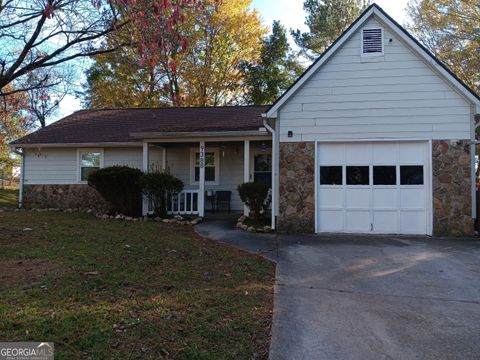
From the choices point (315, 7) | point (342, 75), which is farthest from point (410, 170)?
point (315, 7)

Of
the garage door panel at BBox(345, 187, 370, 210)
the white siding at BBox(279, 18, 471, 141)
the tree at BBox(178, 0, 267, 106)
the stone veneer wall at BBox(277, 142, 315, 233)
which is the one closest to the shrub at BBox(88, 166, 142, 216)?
the stone veneer wall at BBox(277, 142, 315, 233)

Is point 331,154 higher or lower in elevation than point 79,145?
lower

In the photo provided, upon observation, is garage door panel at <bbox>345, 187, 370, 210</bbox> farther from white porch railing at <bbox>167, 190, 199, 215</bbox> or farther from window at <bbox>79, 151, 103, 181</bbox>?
window at <bbox>79, 151, 103, 181</bbox>

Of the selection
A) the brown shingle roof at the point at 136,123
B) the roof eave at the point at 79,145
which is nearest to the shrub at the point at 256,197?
the brown shingle roof at the point at 136,123

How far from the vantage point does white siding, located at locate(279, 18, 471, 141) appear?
9727 mm

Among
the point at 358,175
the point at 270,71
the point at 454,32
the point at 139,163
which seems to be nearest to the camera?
the point at 358,175

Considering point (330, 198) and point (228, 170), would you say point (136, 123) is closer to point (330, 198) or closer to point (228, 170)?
point (228, 170)

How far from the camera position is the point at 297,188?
10.3 metres

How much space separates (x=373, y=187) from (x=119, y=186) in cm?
781

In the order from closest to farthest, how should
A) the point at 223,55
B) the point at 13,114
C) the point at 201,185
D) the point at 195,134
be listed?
the point at 13,114 < the point at 195,134 < the point at 201,185 < the point at 223,55

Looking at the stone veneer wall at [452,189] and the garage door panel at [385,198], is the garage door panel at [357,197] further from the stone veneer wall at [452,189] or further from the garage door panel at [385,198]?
the stone veneer wall at [452,189]

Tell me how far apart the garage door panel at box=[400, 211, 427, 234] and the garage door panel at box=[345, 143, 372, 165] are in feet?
5.47

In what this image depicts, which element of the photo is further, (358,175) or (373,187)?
(358,175)

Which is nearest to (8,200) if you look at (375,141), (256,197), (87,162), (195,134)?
(87,162)
